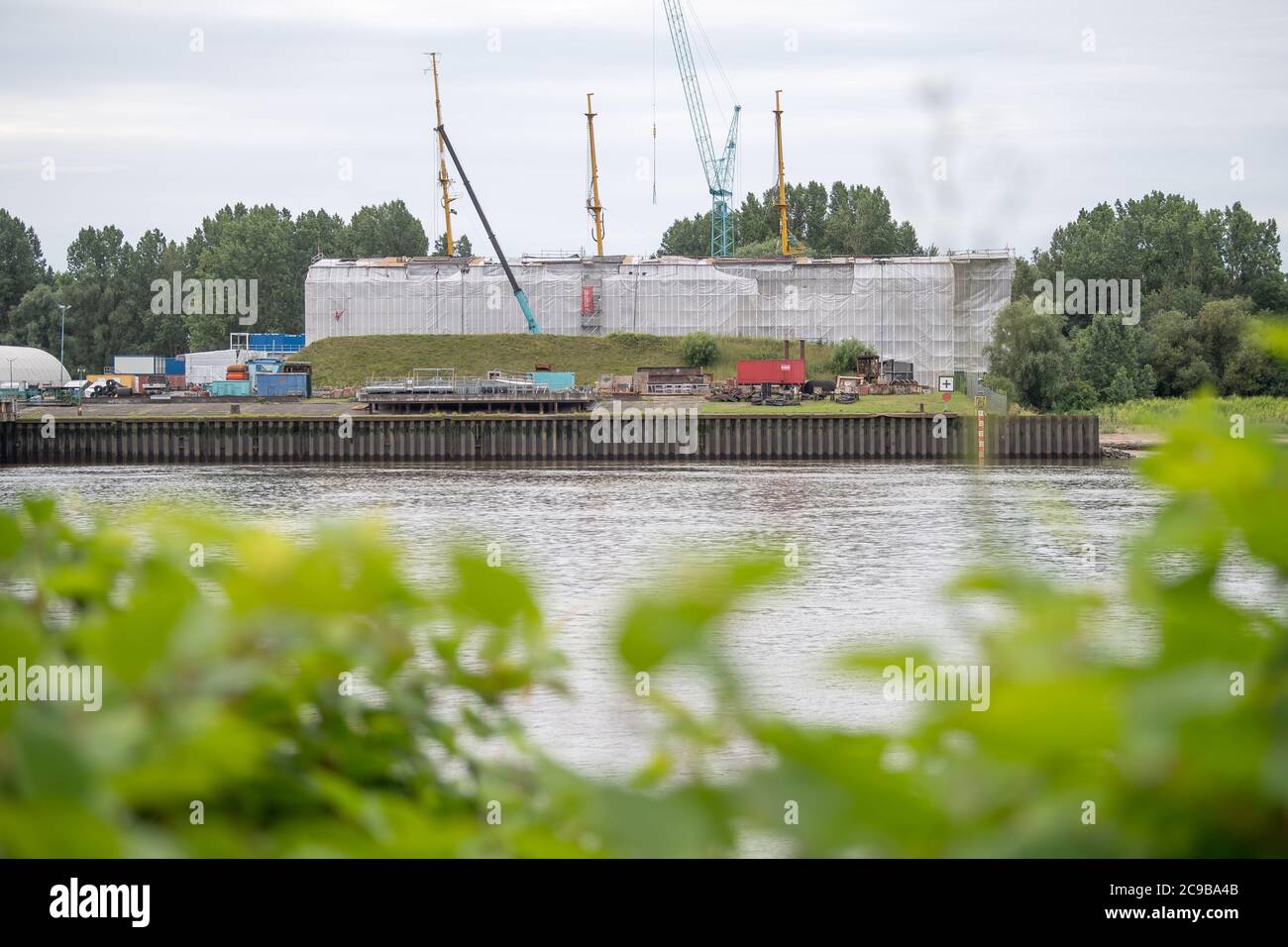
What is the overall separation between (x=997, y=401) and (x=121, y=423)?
1888 inches

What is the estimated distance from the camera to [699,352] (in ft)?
322

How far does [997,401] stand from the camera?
79.6m

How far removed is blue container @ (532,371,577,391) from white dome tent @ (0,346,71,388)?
230ft

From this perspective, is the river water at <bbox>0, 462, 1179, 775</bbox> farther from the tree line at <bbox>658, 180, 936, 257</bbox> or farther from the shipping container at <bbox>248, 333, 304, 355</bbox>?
the tree line at <bbox>658, 180, 936, 257</bbox>

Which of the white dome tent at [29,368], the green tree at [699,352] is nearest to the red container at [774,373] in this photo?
the green tree at [699,352]

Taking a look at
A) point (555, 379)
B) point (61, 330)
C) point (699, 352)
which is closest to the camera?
point (555, 379)

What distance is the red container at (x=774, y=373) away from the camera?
8731cm

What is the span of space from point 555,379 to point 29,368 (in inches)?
2977

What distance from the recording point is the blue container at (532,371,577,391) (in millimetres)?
90188

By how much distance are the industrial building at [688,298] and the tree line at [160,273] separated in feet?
157

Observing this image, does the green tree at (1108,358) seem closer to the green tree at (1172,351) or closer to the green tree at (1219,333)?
the green tree at (1172,351)
